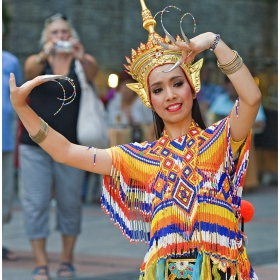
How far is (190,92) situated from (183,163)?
0.34 metres

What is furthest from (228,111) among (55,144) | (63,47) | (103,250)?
(55,144)

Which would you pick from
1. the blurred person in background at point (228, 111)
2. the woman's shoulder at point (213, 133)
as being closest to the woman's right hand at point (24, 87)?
the woman's shoulder at point (213, 133)

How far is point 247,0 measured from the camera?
17.6 m

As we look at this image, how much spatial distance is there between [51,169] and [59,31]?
3.73ft

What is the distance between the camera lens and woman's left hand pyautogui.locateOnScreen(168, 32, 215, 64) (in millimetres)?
3486

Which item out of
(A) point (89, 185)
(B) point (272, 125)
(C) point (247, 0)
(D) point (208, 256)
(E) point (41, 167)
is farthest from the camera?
(C) point (247, 0)

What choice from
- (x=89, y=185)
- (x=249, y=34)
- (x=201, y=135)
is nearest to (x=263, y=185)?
(x=89, y=185)

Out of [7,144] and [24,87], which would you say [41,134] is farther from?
[7,144]

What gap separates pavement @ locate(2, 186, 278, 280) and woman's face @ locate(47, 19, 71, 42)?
1.93 m

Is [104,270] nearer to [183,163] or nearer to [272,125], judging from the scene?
[183,163]

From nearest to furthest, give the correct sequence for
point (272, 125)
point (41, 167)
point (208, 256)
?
point (208, 256)
point (41, 167)
point (272, 125)

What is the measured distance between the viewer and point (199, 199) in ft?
12.1

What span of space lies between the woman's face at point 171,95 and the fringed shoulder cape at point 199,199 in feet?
0.38

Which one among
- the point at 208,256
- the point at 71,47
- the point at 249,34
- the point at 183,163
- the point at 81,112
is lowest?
the point at 208,256
